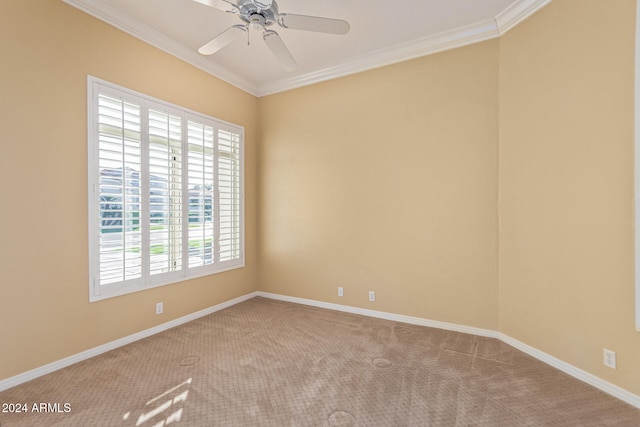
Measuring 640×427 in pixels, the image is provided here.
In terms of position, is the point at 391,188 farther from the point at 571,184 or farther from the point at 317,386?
the point at 317,386

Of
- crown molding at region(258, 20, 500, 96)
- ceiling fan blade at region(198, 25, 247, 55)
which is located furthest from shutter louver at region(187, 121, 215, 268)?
crown molding at region(258, 20, 500, 96)

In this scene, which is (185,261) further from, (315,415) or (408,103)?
(408,103)

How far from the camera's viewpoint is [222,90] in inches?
153

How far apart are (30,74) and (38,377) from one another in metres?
2.30

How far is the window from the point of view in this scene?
8.68ft

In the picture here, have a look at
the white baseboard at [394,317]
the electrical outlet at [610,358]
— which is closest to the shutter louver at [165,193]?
the white baseboard at [394,317]

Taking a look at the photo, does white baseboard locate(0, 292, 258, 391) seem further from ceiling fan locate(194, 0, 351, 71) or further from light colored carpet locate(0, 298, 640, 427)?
ceiling fan locate(194, 0, 351, 71)

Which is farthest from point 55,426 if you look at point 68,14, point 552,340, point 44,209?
point 552,340

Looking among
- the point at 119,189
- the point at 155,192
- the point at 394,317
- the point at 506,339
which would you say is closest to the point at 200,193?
the point at 155,192

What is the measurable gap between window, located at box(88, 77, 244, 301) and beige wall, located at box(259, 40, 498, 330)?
72 centimetres

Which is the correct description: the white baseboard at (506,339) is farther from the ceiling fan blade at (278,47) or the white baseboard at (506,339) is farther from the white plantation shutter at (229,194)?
the ceiling fan blade at (278,47)

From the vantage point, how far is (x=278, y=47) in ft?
7.79

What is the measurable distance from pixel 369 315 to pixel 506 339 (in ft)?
4.61

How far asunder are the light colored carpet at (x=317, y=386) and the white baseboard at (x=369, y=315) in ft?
0.20
